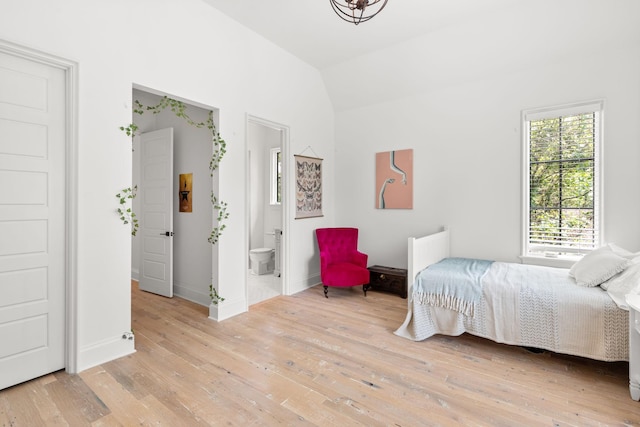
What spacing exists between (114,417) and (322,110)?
4.30m

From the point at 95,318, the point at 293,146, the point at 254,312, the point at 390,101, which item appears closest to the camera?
the point at 95,318

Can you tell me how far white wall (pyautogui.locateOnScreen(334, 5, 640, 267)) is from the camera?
3160 mm

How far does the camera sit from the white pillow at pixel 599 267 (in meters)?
2.47

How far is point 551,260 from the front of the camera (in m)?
3.50

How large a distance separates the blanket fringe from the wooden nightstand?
1.25 meters

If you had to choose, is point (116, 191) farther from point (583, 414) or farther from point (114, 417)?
point (583, 414)

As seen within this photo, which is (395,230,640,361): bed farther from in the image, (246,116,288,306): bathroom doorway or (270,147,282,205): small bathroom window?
(270,147,282,205): small bathroom window

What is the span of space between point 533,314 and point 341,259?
8.11ft

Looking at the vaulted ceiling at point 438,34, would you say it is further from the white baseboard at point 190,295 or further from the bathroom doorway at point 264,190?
the white baseboard at point 190,295

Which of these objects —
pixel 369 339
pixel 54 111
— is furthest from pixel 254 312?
pixel 54 111

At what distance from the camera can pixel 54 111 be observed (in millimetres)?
2264

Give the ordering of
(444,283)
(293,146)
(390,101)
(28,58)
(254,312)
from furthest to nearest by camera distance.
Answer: (390,101) → (293,146) → (254,312) → (444,283) → (28,58)

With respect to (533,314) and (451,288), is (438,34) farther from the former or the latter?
(533,314)

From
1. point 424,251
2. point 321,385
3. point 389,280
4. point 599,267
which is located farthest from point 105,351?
point 599,267
